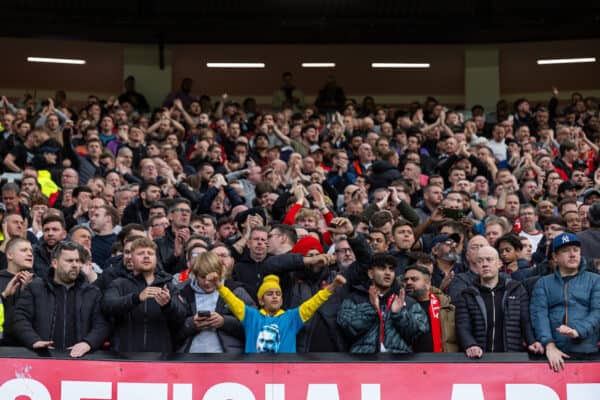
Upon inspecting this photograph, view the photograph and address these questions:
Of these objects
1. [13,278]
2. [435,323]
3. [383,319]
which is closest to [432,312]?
[435,323]

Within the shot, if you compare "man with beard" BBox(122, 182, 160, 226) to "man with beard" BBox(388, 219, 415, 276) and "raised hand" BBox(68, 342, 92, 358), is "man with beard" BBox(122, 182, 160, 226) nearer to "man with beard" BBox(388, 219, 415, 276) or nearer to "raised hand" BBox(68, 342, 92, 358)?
"man with beard" BBox(388, 219, 415, 276)

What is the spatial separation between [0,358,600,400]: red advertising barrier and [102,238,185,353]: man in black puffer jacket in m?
0.38

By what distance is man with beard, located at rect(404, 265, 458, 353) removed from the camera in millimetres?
9328

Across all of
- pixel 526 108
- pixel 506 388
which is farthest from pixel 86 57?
pixel 506 388

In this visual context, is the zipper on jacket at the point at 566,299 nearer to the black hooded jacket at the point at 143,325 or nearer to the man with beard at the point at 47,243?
the black hooded jacket at the point at 143,325

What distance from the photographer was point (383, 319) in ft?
30.0

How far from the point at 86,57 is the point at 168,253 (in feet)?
56.2

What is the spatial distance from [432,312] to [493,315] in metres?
0.57

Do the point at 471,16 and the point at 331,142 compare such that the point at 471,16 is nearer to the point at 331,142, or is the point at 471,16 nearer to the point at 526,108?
the point at 526,108

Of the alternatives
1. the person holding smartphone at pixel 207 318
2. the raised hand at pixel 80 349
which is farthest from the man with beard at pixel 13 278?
the person holding smartphone at pixel 207 318

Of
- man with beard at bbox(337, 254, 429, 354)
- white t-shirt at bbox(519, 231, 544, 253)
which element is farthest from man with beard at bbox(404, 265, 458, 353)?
white t-shirt at bbox(519, 231, 544, 253)

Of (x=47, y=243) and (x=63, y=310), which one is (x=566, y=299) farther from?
(x=47, y=243)

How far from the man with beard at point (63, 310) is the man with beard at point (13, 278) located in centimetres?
12

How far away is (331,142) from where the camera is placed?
63.8 feet
